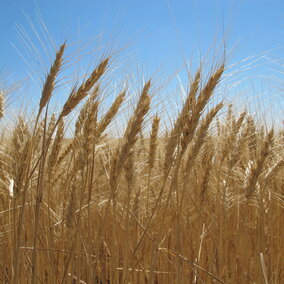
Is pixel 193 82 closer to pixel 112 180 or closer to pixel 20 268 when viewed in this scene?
pixel 112 180

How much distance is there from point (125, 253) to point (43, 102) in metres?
0.89

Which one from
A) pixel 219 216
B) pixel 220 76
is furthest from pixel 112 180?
pixel 219 216

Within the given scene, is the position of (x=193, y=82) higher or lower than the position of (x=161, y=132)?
higher

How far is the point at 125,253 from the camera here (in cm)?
162

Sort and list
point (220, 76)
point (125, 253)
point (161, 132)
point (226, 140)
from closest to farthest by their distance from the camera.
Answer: point (220, 76) < point (125, 253) < point (161, 132) < point (226, 140)

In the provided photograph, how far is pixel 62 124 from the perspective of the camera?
200 cm

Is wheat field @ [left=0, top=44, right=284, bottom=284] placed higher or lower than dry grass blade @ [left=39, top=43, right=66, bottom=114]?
lower

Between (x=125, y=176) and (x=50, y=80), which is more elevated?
(x=50, y=80)

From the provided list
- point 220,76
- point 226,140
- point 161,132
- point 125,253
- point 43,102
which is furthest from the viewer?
point 226,140

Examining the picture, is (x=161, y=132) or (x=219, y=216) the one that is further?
(x=219, y=216)

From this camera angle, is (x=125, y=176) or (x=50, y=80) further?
(x=125, y=176)

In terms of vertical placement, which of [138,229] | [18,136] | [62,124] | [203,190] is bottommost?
[138,229]

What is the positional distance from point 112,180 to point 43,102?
1.56 feet

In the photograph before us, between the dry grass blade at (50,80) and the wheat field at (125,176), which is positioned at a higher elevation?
the dry grass blade at (50,80)
